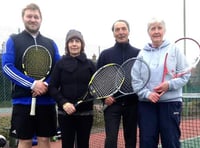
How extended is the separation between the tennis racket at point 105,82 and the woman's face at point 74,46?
1.03 feet

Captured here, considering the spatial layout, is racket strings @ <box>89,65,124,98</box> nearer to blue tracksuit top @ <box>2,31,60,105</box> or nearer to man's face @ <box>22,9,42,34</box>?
blue tracksuit top @ <box>2,31,60,105</box>

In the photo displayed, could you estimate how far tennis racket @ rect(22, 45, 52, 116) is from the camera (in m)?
4.29

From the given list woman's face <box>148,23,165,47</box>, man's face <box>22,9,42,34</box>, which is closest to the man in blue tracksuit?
man's face <box>22,9,42,34</box>

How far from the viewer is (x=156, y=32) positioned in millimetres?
3984

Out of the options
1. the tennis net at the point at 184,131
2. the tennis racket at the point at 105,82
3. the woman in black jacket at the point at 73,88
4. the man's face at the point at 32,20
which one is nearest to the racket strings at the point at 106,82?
the tennis racket at the point at 105,82

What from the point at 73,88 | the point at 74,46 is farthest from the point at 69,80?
the point at 74,46

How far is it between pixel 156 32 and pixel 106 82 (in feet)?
2.53

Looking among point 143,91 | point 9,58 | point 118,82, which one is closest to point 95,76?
point 118,82

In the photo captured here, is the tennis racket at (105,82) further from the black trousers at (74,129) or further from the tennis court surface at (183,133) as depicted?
the tennis court surface at (183,133)

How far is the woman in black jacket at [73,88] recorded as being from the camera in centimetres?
419

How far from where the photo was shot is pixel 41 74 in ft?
14.4

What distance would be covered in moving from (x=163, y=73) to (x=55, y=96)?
116 centimetres

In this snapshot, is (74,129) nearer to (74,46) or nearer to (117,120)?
(117,120)

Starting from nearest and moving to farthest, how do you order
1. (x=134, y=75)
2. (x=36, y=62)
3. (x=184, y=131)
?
(x=134, y=75), (x=36, y=62), (x=184, y=131)
